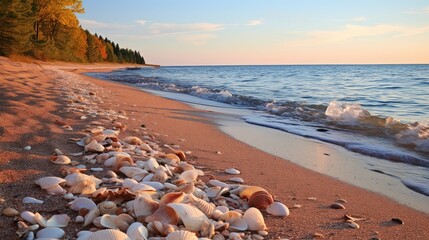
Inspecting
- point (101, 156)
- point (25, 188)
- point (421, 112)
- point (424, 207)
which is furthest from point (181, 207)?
point (421, 112)

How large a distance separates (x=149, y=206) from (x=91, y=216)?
1.01ft

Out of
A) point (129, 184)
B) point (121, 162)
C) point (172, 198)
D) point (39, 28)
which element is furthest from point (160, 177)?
point (39, 28)

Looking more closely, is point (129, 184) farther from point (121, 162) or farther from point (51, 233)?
point (51, 233)

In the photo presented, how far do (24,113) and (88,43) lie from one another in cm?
5781

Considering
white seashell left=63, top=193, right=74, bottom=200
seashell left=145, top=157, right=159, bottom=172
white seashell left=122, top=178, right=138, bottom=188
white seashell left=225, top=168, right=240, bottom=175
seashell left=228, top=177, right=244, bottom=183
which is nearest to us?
white seashell left=63, top=193, right=74, bottom=200

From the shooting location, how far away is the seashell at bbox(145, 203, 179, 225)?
1.86 metres

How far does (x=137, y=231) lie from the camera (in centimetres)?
171

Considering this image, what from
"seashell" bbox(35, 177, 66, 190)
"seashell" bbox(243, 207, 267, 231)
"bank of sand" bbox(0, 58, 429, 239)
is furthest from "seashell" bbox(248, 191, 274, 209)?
"seashell" bbox(35, 177, 66, 190)

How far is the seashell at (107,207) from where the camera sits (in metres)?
1.93

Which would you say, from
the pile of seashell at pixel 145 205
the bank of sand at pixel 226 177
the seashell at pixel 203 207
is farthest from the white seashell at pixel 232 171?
the seashell at pixel 203 207

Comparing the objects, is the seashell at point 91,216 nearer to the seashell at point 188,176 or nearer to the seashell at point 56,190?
the seashell at point 56,190

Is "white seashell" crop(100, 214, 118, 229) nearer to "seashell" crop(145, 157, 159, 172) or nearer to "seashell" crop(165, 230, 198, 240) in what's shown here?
"seashell" crop(165, 230, 198, 240)

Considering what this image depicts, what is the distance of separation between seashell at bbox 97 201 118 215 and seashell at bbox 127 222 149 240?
0.79 feet

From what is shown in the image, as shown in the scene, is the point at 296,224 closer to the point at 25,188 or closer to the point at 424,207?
the point at 424,207
